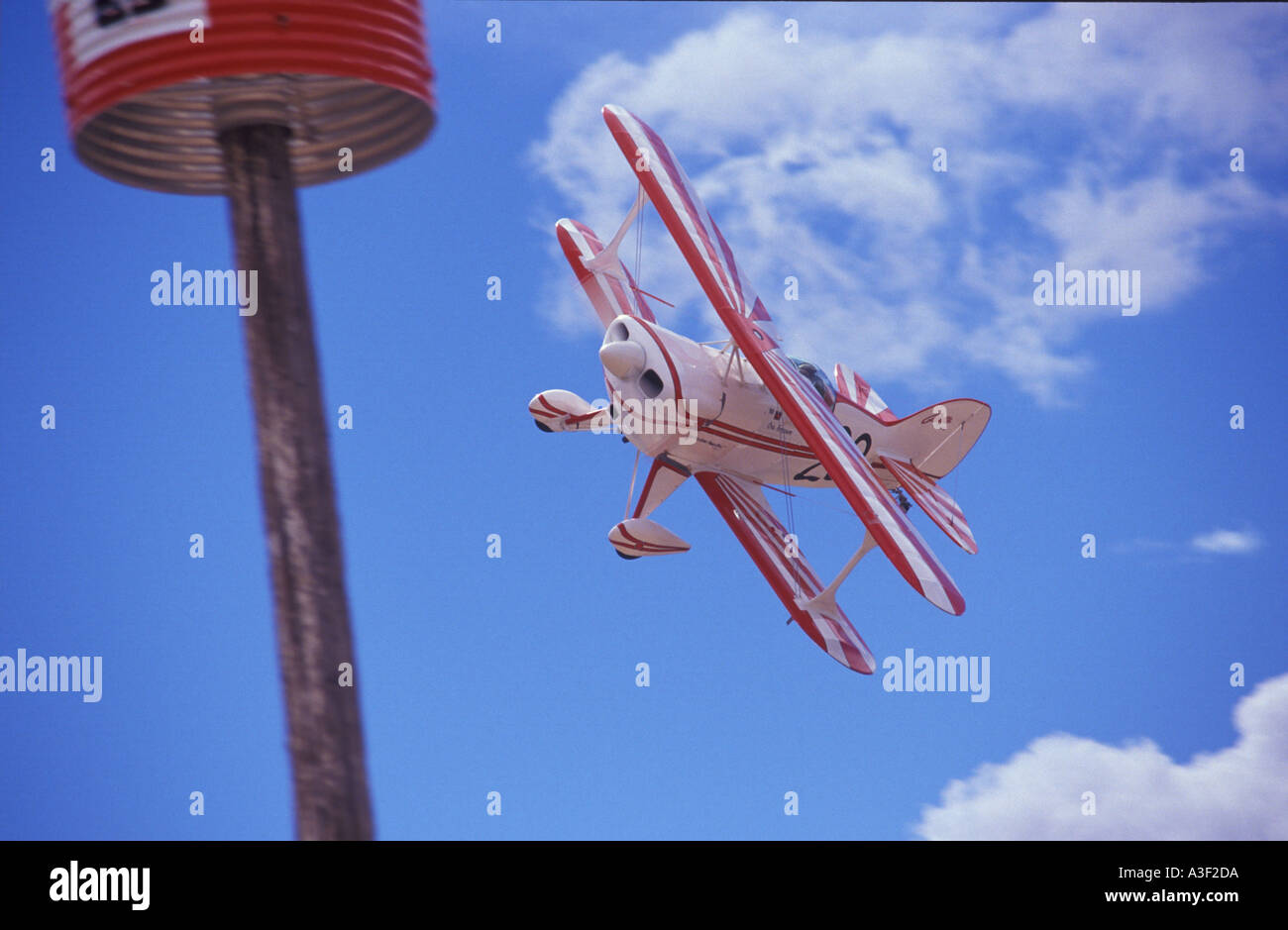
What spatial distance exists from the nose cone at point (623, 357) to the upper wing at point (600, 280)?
880 millimetres

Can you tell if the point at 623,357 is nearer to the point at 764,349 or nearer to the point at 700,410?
the point at 700,410

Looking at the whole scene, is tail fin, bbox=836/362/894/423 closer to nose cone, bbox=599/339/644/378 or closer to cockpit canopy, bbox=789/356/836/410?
cockpit canopy, bbox=789/356/836/410

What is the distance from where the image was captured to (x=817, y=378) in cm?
798

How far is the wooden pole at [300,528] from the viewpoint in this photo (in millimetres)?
3887

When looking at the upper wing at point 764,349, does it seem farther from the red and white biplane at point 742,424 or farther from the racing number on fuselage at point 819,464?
the racing number on fuselage at point 819,464

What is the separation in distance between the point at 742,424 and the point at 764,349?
81 centimetres

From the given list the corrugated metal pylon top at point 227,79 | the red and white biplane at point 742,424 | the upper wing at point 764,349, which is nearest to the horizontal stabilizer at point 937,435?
the red and white biplane at point 742,424

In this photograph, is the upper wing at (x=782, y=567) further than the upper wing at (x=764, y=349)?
Yes

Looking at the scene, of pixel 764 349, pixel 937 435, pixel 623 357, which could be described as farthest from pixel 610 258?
pixel 937 435
